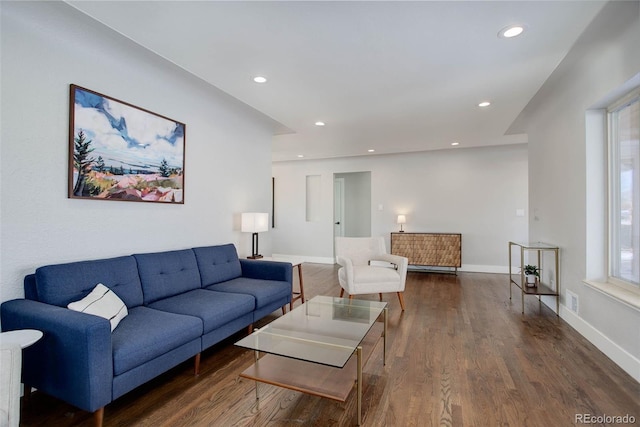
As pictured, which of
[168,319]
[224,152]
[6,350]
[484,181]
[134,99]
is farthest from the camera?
[484,181]

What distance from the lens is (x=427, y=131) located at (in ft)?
15.7

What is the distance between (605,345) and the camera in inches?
97.8

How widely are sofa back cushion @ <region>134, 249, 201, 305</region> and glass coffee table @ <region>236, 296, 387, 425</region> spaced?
1002 millimetres

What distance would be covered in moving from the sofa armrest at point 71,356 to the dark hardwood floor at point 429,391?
252mm

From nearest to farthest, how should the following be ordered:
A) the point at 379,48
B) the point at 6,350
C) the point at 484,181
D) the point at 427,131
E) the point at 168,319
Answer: the point at 6,350
the point at 168,319
the point at 379,48
the point at 427,131
the point at 484,181

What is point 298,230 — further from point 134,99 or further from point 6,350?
point 6,350

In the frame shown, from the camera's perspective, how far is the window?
7.83ft

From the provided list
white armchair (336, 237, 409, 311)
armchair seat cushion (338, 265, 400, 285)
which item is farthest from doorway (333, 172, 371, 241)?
armchair seat cushion (338, 265, 400, 285)

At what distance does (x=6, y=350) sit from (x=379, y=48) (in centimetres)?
274

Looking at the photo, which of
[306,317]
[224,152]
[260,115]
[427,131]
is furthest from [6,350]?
[427,131]

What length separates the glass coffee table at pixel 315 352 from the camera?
1.70 meters

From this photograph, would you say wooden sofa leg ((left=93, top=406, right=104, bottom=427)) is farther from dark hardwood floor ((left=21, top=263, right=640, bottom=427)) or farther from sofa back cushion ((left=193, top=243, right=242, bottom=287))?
sofa back cushion ((left=193, top=243, right=242, bottom=287))

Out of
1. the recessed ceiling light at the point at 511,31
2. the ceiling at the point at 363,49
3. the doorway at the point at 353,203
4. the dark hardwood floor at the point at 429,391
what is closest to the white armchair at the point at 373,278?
the dark hardwood floor at the point at 429,391

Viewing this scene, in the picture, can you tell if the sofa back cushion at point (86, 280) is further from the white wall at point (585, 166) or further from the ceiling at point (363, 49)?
the white wall at point (585, 166)
